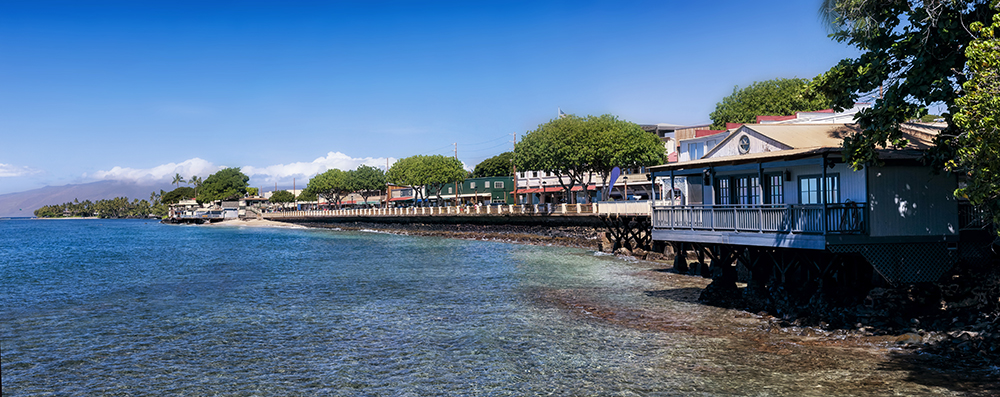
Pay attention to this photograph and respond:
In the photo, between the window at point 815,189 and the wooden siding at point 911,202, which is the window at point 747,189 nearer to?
the window at point 815,189

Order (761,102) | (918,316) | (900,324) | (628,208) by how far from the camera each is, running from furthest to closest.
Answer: (761,102)
(628,208)
(918,316)
(900,324)

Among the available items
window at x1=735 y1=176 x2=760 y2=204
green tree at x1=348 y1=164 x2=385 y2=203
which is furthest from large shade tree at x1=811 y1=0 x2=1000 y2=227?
green tree at x1=348 y1=164 x2=385 y2=203

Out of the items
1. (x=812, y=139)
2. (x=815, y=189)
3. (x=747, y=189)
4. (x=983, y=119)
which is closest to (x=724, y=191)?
(x=747, y=189)

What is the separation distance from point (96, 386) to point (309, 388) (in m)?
4.82

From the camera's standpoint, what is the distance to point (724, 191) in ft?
84.3

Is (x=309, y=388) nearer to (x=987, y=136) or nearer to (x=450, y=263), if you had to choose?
(x=987, y=136)

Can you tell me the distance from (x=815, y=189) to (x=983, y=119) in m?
8.84

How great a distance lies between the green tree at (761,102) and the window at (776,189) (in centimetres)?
5069

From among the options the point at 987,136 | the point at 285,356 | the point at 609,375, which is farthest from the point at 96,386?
the point at 987,136

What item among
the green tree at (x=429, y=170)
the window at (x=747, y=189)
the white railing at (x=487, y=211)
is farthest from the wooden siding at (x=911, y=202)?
the green tree at (x=429, y=170)

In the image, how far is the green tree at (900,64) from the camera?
15695 mm

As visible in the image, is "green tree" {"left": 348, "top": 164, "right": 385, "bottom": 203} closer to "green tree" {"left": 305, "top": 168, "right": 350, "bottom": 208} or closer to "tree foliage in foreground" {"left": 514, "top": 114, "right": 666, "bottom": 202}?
"green tree" {"left": 305, "top": 168, "right": 350, "bottom": 208}

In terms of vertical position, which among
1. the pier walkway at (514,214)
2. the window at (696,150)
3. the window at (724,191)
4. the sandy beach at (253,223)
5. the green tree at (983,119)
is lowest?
the sandy beach at (253,223)

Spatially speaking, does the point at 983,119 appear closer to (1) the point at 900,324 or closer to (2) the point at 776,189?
(1) the point at 900,324
